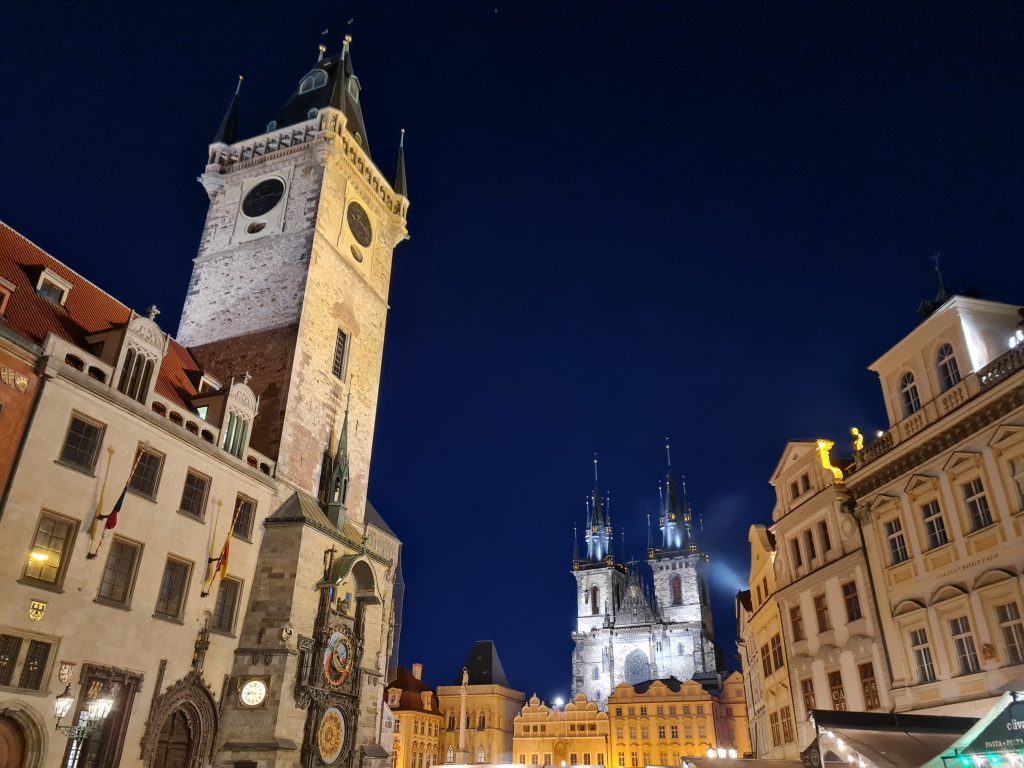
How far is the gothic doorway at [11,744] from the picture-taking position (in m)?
16.0

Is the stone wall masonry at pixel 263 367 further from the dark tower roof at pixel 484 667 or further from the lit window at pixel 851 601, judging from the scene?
the dark tower roof at pixel 484 667

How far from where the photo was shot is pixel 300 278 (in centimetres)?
2948

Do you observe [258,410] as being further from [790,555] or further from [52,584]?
[790,555]

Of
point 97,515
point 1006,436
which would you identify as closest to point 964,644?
point 1006,436

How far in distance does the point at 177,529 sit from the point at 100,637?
3.60 meters

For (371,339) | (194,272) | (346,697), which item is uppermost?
(194,272)

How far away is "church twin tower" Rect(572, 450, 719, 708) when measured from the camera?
329ft

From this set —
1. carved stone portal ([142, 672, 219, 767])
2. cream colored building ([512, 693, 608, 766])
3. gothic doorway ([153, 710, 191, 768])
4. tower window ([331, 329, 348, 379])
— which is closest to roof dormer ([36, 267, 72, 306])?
tower window ([331, 329, 348, 379])

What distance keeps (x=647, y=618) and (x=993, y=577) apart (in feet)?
306

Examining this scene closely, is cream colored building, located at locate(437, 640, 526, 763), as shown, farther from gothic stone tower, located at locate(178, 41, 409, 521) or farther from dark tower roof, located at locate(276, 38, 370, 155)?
dark tower roof, located at locate(276, 38, 370, 155)

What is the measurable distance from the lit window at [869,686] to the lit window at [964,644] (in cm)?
336

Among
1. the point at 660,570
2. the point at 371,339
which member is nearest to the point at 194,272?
the point at 371,339

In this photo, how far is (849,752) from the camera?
13.3 meters

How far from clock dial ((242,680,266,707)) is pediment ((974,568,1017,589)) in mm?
19107
